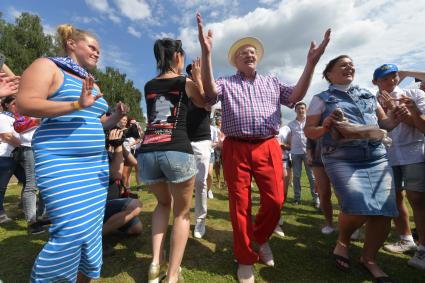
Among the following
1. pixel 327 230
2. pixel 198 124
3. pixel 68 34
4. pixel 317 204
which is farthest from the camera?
pixel 317 204

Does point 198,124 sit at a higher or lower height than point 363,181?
higher

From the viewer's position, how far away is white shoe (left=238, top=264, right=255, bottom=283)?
260 cm

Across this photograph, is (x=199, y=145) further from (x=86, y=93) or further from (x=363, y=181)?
(x=86, y=93)

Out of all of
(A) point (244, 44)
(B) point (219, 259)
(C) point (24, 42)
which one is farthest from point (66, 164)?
(C) point (24, 42)

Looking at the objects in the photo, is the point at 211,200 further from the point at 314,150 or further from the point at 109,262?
the point at 109,262

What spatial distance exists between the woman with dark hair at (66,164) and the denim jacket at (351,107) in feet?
7.50

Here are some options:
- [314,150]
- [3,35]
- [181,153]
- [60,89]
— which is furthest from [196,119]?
[3,35]

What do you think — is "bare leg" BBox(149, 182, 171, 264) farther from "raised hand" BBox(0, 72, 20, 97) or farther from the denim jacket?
the denim jacket

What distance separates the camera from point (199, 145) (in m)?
3.69

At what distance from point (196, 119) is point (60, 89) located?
6.44 ft

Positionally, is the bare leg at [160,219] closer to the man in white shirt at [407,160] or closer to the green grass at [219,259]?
the green grass at [219,259]

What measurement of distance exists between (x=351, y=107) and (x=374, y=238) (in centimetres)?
138

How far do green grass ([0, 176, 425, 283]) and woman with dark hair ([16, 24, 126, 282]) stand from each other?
107cm

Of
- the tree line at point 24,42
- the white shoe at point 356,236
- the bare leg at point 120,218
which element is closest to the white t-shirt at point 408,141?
the white shoe at point 356,236
